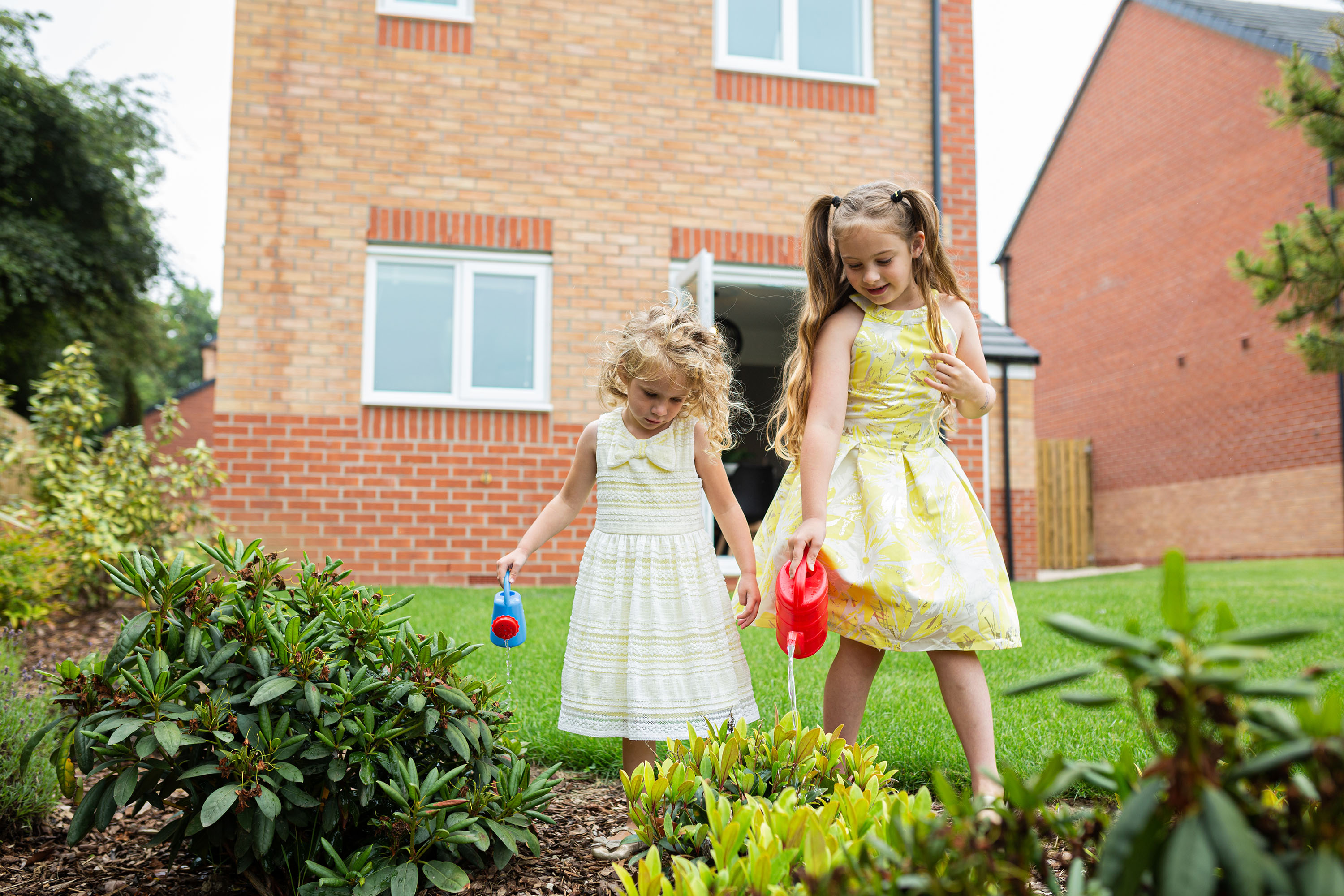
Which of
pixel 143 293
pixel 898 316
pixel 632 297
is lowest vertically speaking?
pixel 898 316

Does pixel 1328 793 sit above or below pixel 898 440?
below

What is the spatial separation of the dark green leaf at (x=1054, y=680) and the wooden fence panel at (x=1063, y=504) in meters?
14.3

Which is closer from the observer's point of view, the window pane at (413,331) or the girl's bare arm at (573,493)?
the girl's bare arm at (573,493)

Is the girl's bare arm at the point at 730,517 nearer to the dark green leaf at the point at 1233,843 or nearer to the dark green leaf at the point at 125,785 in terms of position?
the dark green leaf at the point at 125,785

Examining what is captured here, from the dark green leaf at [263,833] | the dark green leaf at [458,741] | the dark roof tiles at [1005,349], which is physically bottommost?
the dark green leaf at [263,833]

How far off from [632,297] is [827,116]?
7.31ft

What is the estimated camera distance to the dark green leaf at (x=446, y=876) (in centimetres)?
185

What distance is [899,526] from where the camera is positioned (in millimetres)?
2396

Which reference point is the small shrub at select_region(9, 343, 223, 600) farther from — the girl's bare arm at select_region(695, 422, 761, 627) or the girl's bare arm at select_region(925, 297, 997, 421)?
the girl's bare arm at select_region(925, 297, 997, 421)

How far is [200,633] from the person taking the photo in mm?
1857

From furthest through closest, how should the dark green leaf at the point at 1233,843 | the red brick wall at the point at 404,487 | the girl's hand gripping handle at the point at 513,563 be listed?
1. the red brick wall at the point at 404,487
2. the girl's hand gripping handle at the point at 513,563
3. the dark green leaf at the point at 1233,843

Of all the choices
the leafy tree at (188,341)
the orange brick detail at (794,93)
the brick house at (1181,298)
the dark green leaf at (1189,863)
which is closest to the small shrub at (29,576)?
the dark green leaf at (1189,863)

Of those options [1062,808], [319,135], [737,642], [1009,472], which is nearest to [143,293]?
[319,135]

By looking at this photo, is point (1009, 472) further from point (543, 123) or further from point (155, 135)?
point (155, 135)
